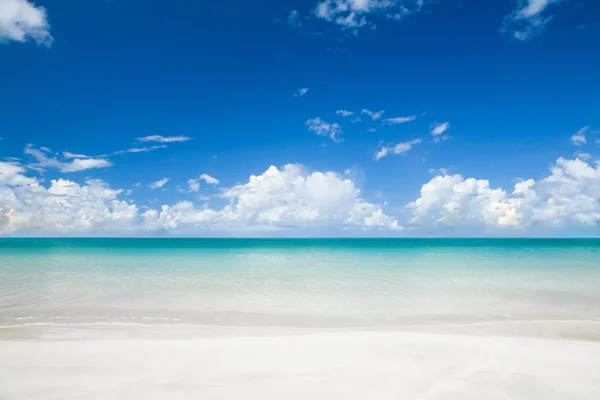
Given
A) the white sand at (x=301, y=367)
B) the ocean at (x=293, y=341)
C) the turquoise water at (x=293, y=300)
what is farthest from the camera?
the turquoise water at (x=293, y=300)

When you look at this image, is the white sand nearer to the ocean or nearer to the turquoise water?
the ocean

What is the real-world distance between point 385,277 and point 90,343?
52.5 feet

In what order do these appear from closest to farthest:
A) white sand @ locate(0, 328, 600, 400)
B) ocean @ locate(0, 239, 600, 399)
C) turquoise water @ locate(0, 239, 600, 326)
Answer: white sand @ locate(0, 328, 600, 400), ocean @ locate(0, 239, 600, 399), turquoise water @ locate(0, 239, 600, 326)

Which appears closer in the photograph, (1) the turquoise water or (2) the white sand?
(2) the white sand

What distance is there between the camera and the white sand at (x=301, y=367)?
4.93m

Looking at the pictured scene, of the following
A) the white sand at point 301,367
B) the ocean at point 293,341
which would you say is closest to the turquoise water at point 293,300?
the ocean at point 293,341

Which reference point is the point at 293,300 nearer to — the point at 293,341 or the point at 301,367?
the point at 293,341

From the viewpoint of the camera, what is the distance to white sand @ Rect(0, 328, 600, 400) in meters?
4.93

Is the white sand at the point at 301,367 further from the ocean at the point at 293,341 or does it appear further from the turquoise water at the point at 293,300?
the turquoise water at the point at 293,300

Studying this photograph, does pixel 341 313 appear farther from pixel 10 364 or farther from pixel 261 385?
pixel 10 364

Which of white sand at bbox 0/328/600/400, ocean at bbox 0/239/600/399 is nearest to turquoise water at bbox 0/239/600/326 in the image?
ocean at bbox 0/239/600/399

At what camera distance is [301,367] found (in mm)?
5816

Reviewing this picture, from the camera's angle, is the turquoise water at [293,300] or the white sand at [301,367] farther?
the turquoise water at [293,300]

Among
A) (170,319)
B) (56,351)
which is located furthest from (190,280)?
(56,351)
